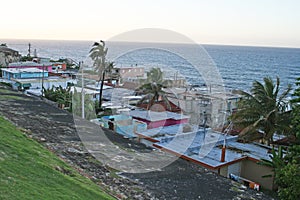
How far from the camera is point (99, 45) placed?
27.2 m

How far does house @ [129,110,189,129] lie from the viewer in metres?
19.0

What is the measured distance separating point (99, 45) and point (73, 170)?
64.2ft

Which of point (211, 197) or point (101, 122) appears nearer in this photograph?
point (211, 197)

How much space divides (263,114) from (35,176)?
1218 centimetres

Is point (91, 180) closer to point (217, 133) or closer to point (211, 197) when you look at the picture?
point (211, 197)

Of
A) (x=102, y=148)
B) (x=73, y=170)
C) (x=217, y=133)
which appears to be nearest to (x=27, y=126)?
(x=102, y=148)

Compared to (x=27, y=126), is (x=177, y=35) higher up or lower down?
higher up

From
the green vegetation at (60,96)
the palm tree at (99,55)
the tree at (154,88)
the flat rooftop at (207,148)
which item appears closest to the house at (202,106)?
the tree at (154,88)

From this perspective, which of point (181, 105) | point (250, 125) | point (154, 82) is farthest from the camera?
point (181, 105)

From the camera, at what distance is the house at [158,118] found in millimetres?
19022

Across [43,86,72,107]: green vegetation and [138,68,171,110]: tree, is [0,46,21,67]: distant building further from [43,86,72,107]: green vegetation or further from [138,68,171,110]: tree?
[138,68,171,110]: tree

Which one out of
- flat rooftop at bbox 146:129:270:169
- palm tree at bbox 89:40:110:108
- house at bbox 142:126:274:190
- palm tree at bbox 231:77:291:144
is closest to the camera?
house at bbox 142:126:274:190

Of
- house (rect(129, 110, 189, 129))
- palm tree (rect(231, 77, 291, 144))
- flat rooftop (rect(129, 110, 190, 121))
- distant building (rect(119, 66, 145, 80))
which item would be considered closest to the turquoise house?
house (rect(129, 110, 189, 129))

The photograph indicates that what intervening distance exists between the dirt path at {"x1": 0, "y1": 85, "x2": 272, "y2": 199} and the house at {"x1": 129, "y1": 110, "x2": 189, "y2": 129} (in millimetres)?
4964
